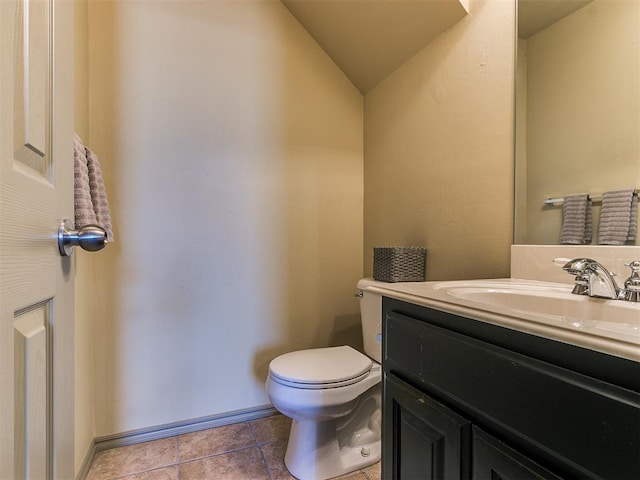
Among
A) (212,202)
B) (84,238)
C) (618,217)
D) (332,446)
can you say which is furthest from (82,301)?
(618,217)

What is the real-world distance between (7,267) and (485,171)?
1.35m

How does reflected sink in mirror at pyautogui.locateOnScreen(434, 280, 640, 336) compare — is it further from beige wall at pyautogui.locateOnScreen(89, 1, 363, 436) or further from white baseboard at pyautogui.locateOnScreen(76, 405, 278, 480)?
white baseboard at pyautogui.locateOnScreen(76, 405, 278, 480)

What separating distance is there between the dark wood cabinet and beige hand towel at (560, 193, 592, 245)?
60 centimetres

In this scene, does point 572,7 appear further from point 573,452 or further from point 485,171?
point 573,452

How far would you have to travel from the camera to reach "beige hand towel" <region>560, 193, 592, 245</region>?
0.97 meters

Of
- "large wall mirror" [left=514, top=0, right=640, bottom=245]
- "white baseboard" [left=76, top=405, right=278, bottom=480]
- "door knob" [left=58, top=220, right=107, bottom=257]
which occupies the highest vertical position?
"large wall mirror" [left=514, top=0, right=640, bottom=245]

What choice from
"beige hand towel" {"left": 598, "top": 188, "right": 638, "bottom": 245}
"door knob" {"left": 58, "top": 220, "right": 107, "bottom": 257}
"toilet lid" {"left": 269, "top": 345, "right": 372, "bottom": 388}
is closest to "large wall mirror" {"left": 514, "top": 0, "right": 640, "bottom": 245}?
"beige hand towel" {"left": 598, "top": 188, "right": 638, "bottom": 245}

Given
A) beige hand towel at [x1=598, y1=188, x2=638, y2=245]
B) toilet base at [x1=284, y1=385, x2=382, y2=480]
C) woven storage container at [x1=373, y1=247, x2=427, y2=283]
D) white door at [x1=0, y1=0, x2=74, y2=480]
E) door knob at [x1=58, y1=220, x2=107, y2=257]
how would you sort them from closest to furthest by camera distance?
white door at [x1=0, y1=0, x2=74, y2=480] → door knob at [x1=58, y1=220, x2=107, y2=257] → beige hand towel at [x1=598, y1=188, x2=638, y2=245] → toilet base at [x1=284, y1=385, x2=382, y2=480] → woven storage container at [x1=373, y1=247, x2=427, y2=283]

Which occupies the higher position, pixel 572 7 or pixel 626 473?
pixel 572 7

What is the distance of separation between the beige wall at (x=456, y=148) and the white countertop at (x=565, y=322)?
0.47 metres

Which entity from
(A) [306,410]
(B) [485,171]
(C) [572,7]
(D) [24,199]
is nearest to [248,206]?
(A) [306,410]

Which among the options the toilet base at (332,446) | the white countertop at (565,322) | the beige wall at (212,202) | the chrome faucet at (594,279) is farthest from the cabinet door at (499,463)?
the beige wall at (212,202)

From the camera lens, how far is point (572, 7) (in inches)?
40.6

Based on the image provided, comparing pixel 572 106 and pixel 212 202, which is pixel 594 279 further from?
pixel 212 202
